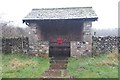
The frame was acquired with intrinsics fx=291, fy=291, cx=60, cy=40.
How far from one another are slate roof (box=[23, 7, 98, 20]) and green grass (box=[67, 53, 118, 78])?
232 centimetres

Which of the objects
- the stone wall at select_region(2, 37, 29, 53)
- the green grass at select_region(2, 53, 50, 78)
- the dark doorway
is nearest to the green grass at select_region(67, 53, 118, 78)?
the green grass at select_region(2, 53, 50, 78)

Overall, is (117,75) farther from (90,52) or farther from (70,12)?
(70,12)

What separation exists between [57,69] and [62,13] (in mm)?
4905

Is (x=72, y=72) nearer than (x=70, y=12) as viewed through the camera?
Yes

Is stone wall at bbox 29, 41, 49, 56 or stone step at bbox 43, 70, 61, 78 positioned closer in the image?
stone step at bbox 43, 70, 61, 78

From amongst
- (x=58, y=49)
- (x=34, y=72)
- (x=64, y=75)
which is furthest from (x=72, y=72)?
(x=58, y=49)

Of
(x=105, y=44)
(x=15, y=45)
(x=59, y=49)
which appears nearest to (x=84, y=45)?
(x=105, y=44)

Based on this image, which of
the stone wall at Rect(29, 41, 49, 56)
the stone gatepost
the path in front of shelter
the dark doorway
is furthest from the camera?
the dark doorway

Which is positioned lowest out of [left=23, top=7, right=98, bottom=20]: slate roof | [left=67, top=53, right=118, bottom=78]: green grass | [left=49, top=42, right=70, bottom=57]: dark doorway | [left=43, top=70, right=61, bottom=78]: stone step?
[left=43, top=70, right=61, bottom=78]: stone step

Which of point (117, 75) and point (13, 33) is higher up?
point (13, 33)

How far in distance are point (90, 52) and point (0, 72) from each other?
5876 mm

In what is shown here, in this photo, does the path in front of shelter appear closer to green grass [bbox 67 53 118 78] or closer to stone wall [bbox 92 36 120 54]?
green grass [bbox 67 53 118 78]

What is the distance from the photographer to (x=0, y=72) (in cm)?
1184

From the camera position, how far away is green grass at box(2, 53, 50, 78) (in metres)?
11.5
